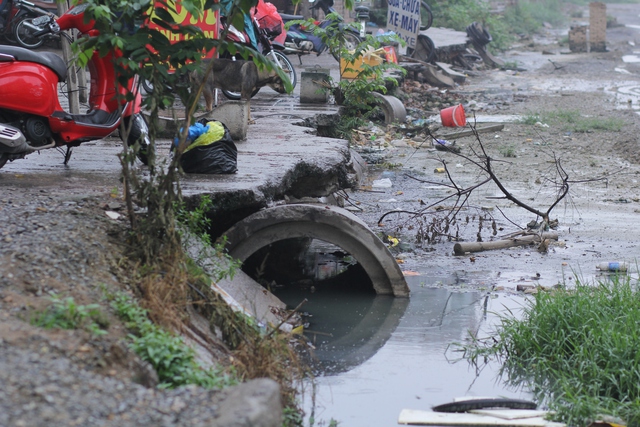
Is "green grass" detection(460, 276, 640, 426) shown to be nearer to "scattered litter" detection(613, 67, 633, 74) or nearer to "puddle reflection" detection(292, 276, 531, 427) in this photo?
"puddle reflection" detection(292, 276, 531, 427)

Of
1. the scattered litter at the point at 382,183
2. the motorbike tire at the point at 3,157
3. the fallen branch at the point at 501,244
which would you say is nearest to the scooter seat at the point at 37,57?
the motorbike tire at the point at 3,157

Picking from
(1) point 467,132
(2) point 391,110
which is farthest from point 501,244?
(2) point 391,110

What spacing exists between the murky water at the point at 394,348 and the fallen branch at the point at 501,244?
1.67 ft

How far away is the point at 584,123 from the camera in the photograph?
1234 cm

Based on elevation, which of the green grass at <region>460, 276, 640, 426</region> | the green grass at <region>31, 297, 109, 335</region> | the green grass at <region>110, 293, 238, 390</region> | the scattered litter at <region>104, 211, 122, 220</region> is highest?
the scattered litter at <region>104, 211, 122, 220</region>

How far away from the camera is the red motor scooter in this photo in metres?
4.93

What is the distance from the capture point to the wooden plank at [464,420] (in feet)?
11.9

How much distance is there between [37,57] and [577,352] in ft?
11.9

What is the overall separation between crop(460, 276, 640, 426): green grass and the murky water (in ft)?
0.42

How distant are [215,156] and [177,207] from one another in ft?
3.75

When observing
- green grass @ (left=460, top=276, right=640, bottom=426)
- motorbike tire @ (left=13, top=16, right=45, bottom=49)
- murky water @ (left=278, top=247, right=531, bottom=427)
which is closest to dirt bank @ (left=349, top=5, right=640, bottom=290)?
murky water @ (left=278, top=247, right=531, bottom=427)

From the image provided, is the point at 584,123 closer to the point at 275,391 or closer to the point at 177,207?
the point at 177,207

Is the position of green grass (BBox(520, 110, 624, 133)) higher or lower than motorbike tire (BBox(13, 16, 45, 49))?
lower

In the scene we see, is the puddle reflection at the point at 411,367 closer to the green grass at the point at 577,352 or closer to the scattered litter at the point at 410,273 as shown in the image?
the green grass at the point at 577,352
